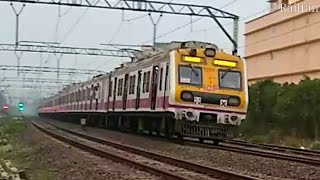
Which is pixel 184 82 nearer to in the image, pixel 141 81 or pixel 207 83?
pixel 207 83

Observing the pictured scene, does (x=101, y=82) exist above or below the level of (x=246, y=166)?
above

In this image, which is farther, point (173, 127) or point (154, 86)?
point (154, 86)

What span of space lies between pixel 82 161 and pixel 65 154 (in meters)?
2.66

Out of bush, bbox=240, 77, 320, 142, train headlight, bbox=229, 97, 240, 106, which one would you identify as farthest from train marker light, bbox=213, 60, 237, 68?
bush, bbox=240, 77, 320, 142

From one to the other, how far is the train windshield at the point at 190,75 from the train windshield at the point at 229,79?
2.51ft

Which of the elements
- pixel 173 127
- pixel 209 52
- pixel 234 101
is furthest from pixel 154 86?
pixel 234 101

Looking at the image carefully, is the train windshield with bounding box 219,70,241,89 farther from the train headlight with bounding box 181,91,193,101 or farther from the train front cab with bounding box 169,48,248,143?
the train headlight with bounding box 181,91,193,101

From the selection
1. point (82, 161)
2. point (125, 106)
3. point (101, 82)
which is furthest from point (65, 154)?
point (101, 82)

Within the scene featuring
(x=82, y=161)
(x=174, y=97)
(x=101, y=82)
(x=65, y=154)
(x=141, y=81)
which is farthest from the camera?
(x=101, y=82)

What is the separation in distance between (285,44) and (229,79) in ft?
114

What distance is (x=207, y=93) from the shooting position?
68.2ft

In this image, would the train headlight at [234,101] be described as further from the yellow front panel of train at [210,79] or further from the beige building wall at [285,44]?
the beige building wall at [285,44]

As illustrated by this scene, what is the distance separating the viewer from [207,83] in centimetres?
2092

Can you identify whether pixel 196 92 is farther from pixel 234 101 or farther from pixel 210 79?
pixel 234 101
